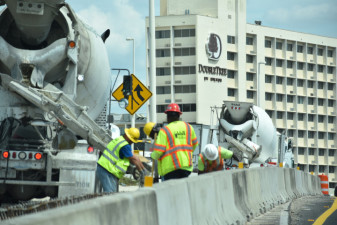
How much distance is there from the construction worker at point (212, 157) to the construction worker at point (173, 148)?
1.57m

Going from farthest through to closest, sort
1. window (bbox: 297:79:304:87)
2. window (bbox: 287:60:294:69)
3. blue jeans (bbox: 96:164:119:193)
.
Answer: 1. window (bbox: 297:79:304:87)
2. window (bbox: 287:60:294:69)
3. blue jeans (bbox: 96:164:119:193)

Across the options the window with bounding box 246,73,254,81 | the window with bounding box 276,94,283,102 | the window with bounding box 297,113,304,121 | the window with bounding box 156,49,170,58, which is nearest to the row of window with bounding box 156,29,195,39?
the window with bounding box 156,49,170,58

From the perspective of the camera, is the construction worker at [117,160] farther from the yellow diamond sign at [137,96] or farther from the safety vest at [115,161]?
the yellow diamond sign at [137,96]

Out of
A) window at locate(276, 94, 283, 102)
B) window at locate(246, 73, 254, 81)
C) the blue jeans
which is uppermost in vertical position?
window at locate(246, 73, 254, 81)

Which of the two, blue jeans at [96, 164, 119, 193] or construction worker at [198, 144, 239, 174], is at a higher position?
construction worker at [198, 144, 239, 174]

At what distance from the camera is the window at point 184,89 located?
316ft

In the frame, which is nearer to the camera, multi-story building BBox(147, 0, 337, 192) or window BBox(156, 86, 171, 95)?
multi-story building BBox(147, 0, 337, 192)

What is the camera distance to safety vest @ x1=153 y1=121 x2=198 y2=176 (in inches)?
419

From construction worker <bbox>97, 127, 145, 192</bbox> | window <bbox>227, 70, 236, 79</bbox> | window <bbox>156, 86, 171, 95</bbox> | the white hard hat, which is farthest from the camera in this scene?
window <bbox>227, 70, 236, 79</bbox>

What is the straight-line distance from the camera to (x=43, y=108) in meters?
12.9

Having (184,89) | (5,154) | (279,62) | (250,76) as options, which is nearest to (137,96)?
(5,154)

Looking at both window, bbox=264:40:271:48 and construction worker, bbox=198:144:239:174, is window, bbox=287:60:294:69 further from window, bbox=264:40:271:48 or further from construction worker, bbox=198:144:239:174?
construction worker, bbox=198:144:239:174

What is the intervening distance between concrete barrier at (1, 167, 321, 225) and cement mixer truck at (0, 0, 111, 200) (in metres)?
2.77

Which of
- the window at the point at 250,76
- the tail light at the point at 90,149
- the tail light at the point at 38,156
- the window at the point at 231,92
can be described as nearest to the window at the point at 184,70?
the window at the point at 231,92
